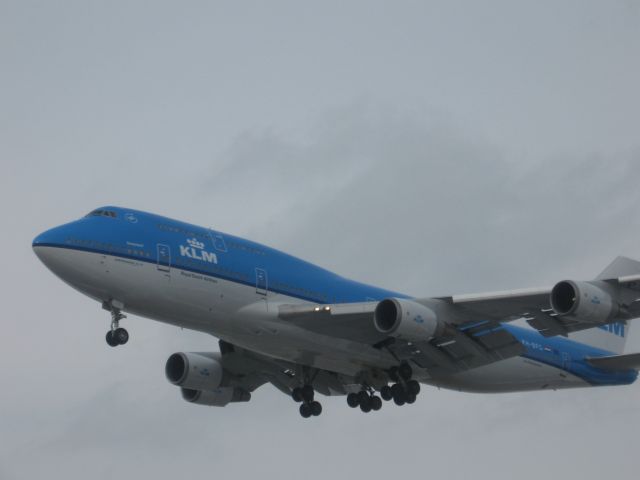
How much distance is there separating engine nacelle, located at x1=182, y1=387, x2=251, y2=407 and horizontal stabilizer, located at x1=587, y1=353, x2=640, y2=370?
1355 cm

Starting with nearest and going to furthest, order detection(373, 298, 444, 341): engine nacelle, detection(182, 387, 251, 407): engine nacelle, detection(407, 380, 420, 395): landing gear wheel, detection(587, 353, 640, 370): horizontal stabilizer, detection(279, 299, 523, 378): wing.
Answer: detection(373, 298, 444, 341): engine nacelle
detection(279, 299, 523, 378): wing
detection(407, 380, 420, 395): landing gear wheel
detection(587, 353, 640, 370): horizontal stabilizer
detection(182, 387, 251, 407): engine nacelle

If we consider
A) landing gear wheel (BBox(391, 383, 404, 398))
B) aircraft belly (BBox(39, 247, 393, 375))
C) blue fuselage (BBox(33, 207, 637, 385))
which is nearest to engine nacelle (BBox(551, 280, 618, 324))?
landing gear wheel (BBox(391, 383, 404, 398))

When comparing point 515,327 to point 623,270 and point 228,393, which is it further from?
point 228,393

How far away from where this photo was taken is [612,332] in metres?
52.7

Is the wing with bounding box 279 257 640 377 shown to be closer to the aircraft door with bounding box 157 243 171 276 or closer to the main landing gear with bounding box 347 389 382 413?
the main landing gear with bounding box 347 389 382 413

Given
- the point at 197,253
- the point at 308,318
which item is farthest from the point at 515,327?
the point at 197,253

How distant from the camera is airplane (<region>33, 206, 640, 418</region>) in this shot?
132 feet

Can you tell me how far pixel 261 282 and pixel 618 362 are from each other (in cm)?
1543

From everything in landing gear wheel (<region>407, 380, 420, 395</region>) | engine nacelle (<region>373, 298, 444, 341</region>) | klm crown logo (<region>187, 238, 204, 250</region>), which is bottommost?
landing gear wheel (<region>407, 380, 420, 395</region>)

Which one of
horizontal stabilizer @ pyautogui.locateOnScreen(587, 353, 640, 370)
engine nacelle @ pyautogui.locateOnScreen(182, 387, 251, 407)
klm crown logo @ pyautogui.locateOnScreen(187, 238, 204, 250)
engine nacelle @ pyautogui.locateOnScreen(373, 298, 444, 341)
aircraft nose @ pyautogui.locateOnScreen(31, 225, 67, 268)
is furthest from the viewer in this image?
engine nacelle @ pyautogui.locateOnScreen(182, 387, 251, 407)

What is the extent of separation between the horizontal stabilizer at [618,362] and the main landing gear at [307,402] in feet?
35.8

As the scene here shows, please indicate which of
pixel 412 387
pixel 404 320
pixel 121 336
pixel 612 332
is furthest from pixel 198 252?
pixel 612 332

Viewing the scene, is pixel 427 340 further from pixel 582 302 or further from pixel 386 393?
pixel 582 302

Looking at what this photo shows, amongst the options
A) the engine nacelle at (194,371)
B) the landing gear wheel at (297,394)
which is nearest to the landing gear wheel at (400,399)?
the landing gear wheel at (297,394)
